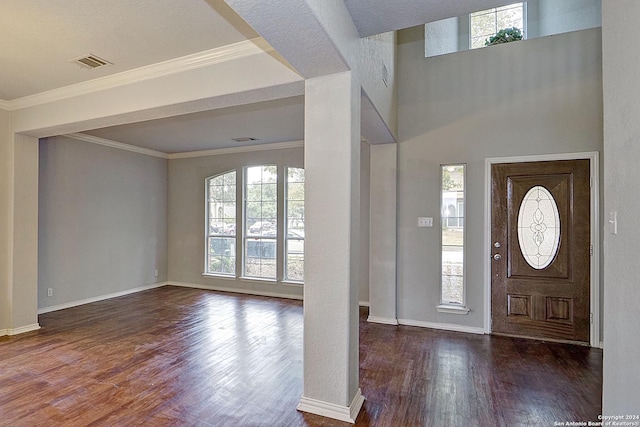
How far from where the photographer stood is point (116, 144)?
5699mm

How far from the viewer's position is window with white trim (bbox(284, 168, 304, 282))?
5805mm

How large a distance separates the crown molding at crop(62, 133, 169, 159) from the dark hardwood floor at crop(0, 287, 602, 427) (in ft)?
9.01

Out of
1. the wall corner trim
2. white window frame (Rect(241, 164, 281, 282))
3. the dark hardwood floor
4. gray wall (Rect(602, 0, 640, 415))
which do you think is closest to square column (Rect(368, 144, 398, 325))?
the dark hardwood floor

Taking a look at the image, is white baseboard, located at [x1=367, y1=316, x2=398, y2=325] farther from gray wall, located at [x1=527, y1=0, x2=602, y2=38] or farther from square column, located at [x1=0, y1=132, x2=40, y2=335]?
square column, located at [x1=0, y1=132, x2=40, y2=335]

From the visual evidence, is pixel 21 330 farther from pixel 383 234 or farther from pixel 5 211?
pixel 383 234

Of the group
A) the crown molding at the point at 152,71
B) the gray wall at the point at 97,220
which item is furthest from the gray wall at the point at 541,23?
the gray wall at the point at 97,220

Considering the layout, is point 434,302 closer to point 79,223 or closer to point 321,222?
point 321,222

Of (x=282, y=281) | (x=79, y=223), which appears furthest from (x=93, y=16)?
(x=282, y=281)

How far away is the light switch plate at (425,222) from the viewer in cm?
417

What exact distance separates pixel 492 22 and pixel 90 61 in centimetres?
481

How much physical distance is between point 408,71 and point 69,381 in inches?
191

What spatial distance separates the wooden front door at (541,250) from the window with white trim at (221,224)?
4.48 metres

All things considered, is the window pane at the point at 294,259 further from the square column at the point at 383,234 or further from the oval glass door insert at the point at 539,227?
the oval glass door insert at the point at 539,227

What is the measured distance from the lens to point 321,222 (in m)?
2.29
